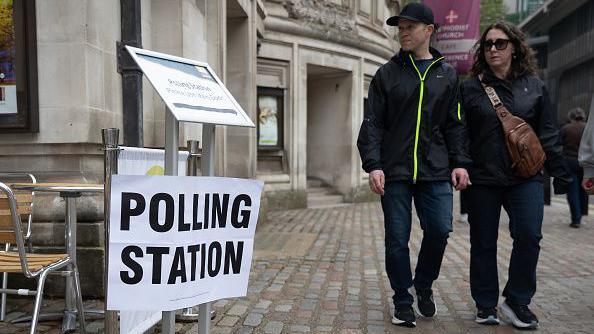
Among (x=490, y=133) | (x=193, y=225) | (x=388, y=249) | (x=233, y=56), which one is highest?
(x=233, y=56)

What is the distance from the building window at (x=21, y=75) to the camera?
388 cm

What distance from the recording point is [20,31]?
390 centimetres

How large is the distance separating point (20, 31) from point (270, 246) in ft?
11.7

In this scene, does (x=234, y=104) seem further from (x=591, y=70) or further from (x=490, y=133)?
(x=591, y=70)

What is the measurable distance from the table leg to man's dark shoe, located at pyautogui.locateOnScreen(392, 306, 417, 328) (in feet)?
6.77

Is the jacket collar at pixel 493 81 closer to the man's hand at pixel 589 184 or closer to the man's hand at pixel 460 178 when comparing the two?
the man's hand at pixel 460 178

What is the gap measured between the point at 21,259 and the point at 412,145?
2.30 meters

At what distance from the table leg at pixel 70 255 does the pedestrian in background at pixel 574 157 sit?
7.64 metres

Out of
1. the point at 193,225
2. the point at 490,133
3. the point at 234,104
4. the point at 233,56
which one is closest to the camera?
the point at 193,225

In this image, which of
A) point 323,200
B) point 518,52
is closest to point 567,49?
point 323,200

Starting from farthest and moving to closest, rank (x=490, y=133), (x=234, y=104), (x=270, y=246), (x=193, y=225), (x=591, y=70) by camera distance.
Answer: (x=591, y=70) < (x=270, y=246) < (x=490, y=133) < (x=234, y=104) < (x=193, y=225)

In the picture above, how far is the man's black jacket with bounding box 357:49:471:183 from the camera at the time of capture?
3209mm

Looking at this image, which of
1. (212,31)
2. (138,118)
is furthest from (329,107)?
(138,118)

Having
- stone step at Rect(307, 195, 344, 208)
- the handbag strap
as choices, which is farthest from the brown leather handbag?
stone step at Rect(307, 195, 344, 208)
